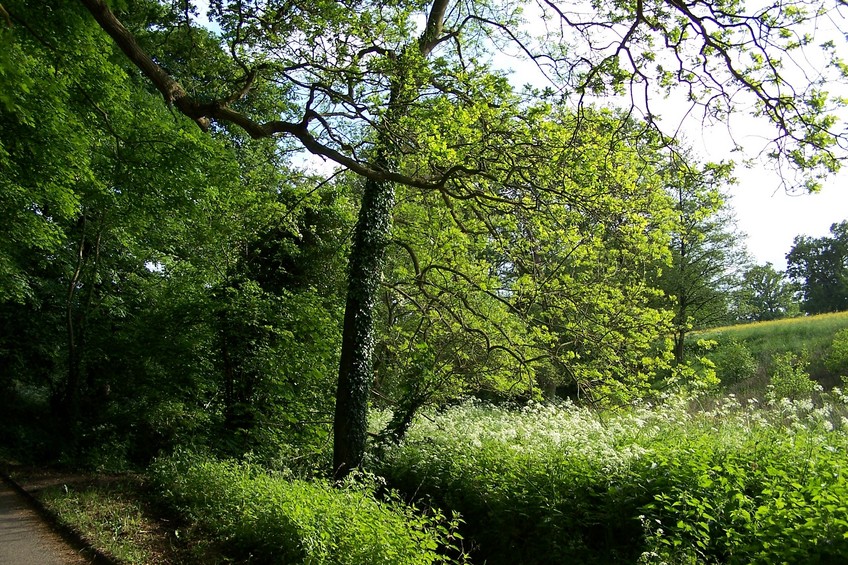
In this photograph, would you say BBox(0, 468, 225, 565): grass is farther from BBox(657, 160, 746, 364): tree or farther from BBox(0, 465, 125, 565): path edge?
BBox(657, 160, 746, 364): tree

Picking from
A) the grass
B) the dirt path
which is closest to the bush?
the grass

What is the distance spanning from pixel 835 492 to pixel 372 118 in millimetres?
7044

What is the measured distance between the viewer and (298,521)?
593 cm

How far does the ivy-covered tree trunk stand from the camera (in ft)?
36.9

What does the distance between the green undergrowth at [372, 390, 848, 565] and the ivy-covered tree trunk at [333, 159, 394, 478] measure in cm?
158

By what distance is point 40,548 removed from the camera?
7141mm

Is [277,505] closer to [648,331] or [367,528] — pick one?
[367,528]

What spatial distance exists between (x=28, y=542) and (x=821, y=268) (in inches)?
2691

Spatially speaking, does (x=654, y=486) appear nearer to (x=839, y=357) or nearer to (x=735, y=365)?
(x=839, y=357)

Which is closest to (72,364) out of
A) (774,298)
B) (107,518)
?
(107,518)

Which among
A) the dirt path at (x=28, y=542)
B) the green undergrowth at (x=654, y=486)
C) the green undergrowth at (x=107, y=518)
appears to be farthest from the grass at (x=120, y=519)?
the green undergrowth at (x=654, y=486)

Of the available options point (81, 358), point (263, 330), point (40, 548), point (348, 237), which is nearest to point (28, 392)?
point (81, 358)

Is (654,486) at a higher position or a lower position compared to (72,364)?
lower

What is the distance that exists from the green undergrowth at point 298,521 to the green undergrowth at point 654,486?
1416 millimetres
